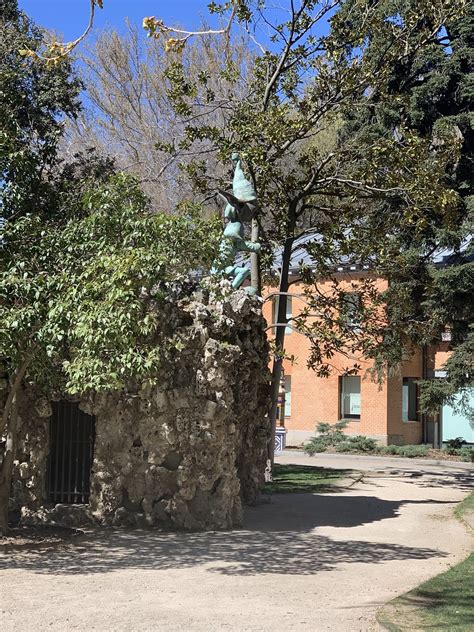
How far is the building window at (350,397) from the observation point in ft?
106

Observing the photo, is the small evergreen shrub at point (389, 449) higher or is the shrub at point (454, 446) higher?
the shrub at point (454, 446)

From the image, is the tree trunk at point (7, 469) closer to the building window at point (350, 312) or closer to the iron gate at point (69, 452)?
the iron gate at point (69, 452)

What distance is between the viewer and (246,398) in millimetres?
14172

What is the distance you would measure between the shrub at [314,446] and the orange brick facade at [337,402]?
1.43 m

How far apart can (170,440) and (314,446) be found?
1934 centimetres

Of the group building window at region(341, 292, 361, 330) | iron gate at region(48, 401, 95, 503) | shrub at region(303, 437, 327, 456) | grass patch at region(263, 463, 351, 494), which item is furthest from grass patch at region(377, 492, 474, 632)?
shrub at region(303, 437, 327, 456)

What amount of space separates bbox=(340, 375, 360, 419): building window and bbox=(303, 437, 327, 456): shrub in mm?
2171

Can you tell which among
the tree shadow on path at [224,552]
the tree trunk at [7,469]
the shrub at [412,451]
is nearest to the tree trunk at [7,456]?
the tree trunk at [7,469]

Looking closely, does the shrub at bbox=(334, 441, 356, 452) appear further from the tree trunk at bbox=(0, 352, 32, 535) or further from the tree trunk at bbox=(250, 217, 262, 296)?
the tree trunk at bbox=(0, 352, 32, 535)

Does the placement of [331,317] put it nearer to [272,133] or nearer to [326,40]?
[272,133]

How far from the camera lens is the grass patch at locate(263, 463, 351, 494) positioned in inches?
728

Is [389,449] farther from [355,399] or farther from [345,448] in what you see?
[355,399]

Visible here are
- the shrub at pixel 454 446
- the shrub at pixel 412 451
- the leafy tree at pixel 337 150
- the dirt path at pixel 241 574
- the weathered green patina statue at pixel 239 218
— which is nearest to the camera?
the dirt path at pixel 241 574

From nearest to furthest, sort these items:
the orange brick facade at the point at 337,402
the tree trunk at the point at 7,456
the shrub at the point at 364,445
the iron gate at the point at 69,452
A: the tree trunk at the point at 7,456 < the iron gate at the point at 69,452 < the shrub at the point at 364,445 < the orange brick facade at the point at 337,402
